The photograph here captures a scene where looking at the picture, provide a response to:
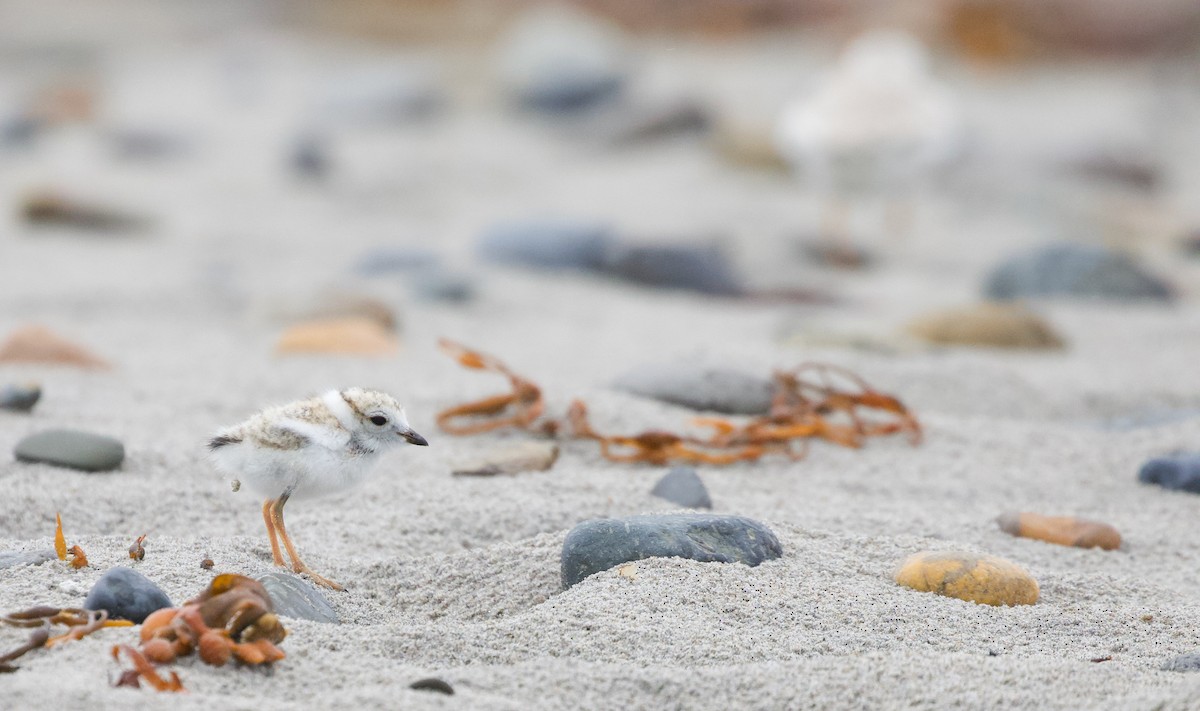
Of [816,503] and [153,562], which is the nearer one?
[153,562]

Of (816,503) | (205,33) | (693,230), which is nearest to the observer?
(816,503)

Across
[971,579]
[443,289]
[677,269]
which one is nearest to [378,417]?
[971,579]

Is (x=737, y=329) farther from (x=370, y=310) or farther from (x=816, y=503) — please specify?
(x=816, y=503)

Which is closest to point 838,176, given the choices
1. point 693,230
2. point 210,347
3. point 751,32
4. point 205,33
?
point 693,230

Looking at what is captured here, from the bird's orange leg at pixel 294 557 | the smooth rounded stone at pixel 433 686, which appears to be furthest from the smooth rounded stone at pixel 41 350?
the smooth rounded stone at pixel 433 686

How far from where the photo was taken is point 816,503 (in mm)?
3209

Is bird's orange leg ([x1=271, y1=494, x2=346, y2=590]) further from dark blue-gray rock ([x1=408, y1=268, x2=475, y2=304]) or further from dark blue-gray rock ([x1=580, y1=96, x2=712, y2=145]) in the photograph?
dark blue-gray rock ([x1=580, y1=96, x2=712, y2=145])

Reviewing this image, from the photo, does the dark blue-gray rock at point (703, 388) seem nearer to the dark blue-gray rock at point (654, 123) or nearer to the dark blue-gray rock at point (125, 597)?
the dark blue-gray rock at point (125, 597)

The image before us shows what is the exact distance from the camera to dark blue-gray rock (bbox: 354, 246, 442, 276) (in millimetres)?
6633

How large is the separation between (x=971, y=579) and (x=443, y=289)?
3.76 metres

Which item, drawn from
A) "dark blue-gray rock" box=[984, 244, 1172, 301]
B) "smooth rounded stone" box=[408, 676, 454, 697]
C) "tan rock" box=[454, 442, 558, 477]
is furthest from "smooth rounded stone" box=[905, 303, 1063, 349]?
"smooth rounded stone" box=[408, 676, 454, 697]

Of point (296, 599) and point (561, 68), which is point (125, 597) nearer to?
point (296, 599)

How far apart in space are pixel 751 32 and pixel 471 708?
45.3 feet

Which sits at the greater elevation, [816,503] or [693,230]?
[816,503]
